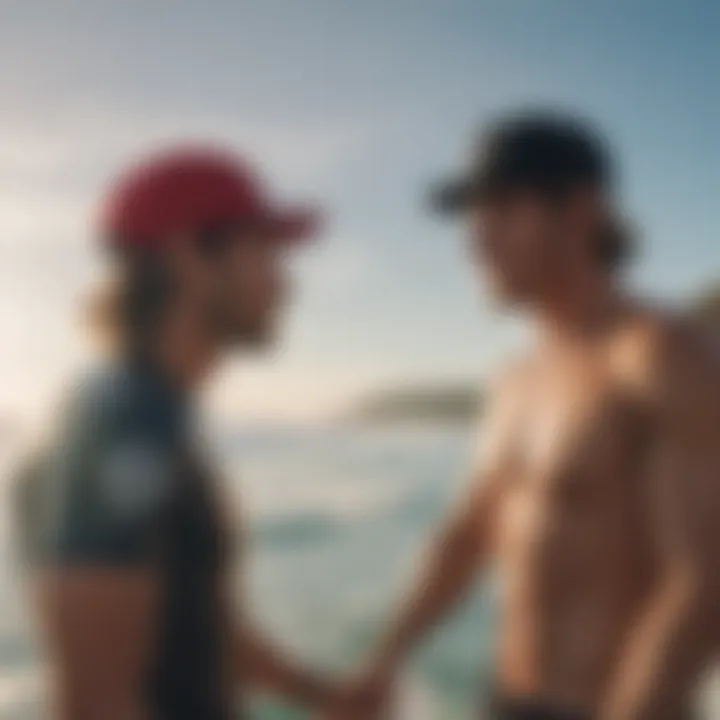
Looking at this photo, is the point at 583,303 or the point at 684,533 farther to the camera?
the point at 583,303

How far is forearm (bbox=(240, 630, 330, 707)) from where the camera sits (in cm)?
112

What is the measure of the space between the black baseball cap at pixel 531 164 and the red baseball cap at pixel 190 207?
6.5 inches

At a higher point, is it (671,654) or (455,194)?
(455,194)

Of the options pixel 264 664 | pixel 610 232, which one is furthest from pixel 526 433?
pixel 264 664

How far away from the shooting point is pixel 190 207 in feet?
3.53

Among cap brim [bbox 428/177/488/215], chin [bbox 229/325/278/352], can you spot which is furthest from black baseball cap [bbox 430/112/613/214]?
chin [bbox 229/325/278/352]

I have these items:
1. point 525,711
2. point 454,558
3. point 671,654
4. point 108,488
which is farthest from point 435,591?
point 108,488

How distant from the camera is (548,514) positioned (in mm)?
1056

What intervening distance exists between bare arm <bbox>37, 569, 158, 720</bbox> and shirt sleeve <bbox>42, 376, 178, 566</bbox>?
0.06 feet

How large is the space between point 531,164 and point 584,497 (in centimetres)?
33

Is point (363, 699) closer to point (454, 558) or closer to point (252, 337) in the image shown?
point (454, 558)

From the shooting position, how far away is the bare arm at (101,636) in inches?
36.4

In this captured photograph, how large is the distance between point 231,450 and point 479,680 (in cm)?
37

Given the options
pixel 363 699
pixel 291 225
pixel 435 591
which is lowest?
pixel 363 699
